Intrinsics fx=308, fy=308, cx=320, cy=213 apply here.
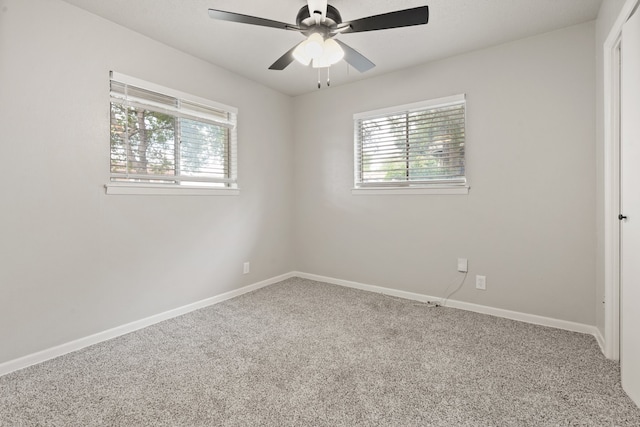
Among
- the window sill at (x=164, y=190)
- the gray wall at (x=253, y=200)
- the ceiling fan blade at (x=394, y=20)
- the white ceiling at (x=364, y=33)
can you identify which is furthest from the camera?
the window sill at (x=164, y=190)

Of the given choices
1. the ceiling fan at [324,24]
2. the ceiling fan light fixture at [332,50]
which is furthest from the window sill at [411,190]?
the ceiling fan light fixture at [332,50]

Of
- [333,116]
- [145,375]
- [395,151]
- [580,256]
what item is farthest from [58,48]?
[580,256]

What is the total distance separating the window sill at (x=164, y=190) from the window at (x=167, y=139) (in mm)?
11

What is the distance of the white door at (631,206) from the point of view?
153 cm

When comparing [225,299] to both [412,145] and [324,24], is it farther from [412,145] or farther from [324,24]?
[324,24]

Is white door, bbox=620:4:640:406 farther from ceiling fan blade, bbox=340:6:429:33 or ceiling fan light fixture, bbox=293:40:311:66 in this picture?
ceiling fan light fixture, bbox=293:40:311:66

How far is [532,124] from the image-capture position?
102 inches

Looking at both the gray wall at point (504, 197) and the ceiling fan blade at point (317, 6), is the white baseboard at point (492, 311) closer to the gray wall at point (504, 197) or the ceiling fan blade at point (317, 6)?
the gray wall at point (504, 197)

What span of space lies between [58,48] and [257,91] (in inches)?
73.4

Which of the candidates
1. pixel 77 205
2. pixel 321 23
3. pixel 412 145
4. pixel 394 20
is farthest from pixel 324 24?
pixel 77 205

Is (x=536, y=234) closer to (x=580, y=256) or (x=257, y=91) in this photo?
(x=580, y=256)

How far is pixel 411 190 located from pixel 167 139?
2418mm

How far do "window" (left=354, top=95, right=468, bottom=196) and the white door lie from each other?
130cm

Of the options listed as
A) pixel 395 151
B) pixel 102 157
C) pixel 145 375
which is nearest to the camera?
pixel 145 375
